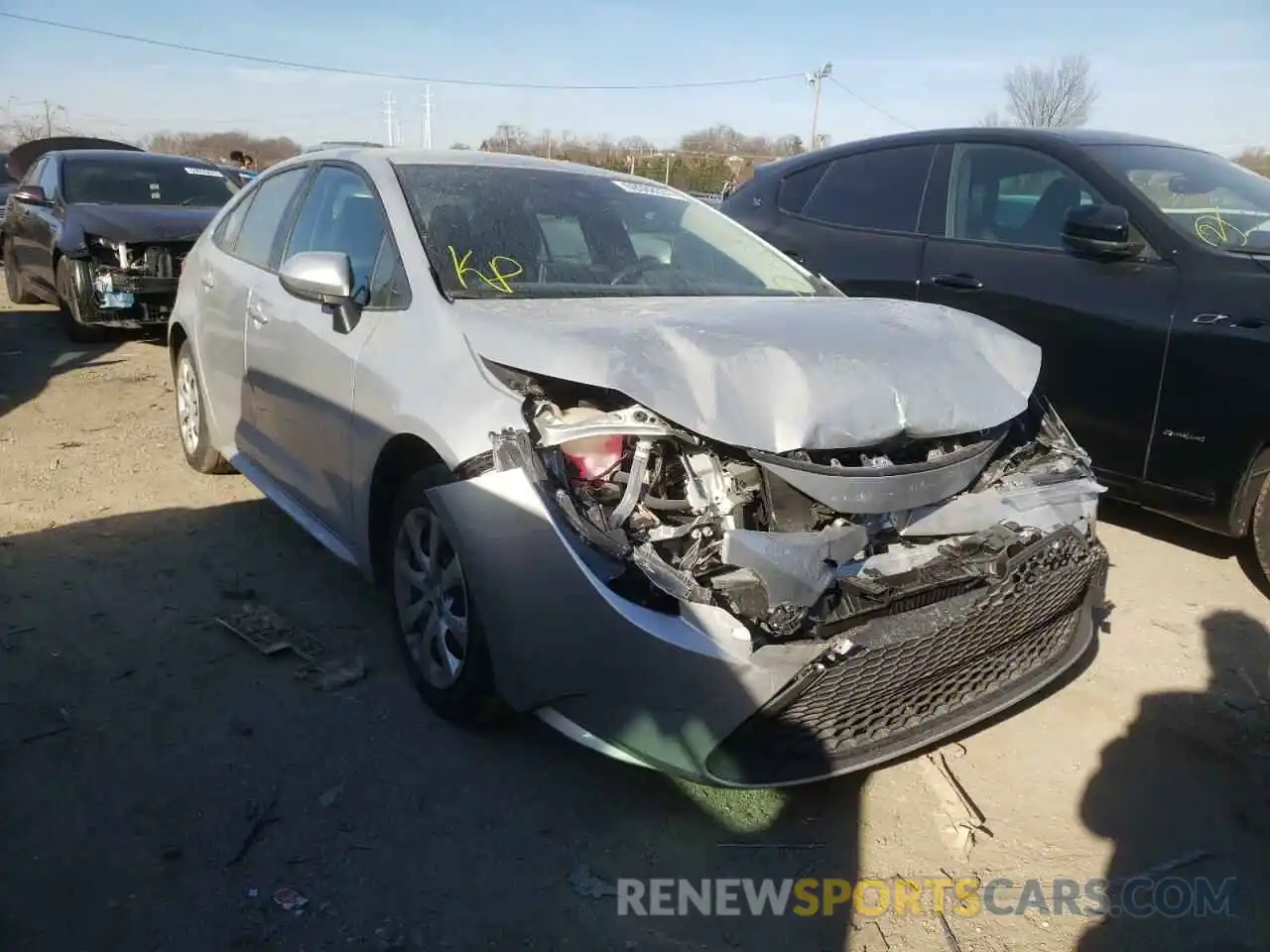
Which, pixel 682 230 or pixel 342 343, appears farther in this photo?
pixel 682 230

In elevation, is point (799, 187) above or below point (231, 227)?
above

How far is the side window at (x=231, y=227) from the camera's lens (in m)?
4.59

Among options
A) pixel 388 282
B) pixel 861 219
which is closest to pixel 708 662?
pixel 388 282

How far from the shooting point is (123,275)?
8.02 metres

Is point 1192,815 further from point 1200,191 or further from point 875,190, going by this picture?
point 875,190

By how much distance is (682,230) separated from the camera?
3980mm

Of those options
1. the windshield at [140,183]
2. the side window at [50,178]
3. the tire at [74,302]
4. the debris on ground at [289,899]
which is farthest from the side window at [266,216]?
the side window at [50,178]

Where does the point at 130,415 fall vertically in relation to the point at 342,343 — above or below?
below

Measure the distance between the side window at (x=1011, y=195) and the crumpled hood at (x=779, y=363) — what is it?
1.84 metres

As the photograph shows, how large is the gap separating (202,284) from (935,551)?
374 cm

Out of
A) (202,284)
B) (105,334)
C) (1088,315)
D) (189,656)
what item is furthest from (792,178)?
(105,334)

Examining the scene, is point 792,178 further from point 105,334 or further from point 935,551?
point 105,334

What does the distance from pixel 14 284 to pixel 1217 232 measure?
11547mm

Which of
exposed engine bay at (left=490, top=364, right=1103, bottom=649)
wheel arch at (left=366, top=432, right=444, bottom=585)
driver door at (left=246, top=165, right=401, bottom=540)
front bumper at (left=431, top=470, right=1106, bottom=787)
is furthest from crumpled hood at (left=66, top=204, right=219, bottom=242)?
front bumper at (left=431, top=470, right=1106, bottom=787)
